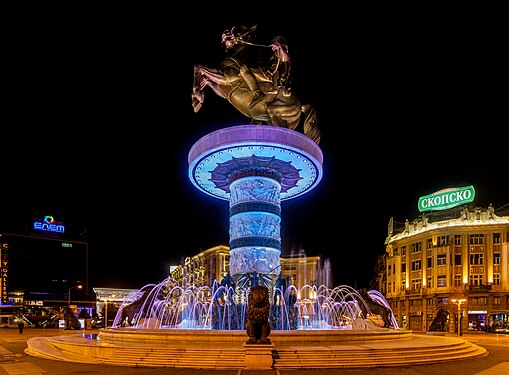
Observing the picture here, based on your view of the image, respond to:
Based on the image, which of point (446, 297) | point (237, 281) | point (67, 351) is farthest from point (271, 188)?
point (446, 297)

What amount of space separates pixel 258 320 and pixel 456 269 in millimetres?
55456

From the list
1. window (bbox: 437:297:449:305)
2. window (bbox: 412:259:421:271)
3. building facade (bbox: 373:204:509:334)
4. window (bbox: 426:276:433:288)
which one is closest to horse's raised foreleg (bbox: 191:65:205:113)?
building facade (bbox: 373:204:509:334)

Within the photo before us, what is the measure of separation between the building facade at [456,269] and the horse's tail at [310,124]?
123ft

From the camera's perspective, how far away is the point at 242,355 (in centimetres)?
1346

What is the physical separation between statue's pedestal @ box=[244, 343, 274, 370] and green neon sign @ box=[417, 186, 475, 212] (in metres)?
57.3

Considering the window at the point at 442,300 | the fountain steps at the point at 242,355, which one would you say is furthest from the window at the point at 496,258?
the fountain steps at the point at 242,355

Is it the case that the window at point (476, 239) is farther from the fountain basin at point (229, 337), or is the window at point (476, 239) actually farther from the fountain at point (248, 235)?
the fountain basin at point (229, 337)

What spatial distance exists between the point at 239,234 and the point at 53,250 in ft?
285

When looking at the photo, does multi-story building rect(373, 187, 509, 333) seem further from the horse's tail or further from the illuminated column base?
the illuminated column base

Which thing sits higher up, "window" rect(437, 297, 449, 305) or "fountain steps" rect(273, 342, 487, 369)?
"fountain steps" rect(273, 342, 487, 369)

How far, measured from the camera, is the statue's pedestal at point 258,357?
12.8 m

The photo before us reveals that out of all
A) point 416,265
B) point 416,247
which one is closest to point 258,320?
point 416,265

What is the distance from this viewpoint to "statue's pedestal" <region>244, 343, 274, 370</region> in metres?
12.8

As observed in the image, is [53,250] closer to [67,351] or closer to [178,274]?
[178,274]
